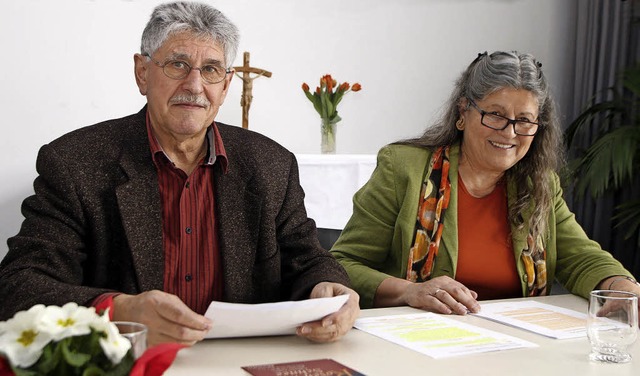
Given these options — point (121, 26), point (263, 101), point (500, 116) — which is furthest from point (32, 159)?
point (500, 116)

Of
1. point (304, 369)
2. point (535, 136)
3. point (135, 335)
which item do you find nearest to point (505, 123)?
point (535, 136)

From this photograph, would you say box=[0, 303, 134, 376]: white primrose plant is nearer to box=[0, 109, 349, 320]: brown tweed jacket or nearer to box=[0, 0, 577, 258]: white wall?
box=[0, 109, 349, 320]: brown tweed jacket

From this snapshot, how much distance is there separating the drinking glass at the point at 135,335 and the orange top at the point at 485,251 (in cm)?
150

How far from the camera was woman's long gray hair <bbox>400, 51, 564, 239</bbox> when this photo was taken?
2.29 metres

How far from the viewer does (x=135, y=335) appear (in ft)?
2.81

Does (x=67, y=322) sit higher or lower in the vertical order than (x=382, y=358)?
higher

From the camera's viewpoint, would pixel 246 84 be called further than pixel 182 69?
Yes

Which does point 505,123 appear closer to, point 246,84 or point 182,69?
point 182,69

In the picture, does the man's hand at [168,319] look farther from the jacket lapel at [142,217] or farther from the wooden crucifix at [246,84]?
the wooden crucifix at [246,84]

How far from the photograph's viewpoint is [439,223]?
2.26 meters

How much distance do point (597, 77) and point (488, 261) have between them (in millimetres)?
3154

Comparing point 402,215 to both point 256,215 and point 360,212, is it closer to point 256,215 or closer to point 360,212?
point 360,212

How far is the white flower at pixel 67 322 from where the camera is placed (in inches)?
29.7

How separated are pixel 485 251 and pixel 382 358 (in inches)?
39.0
